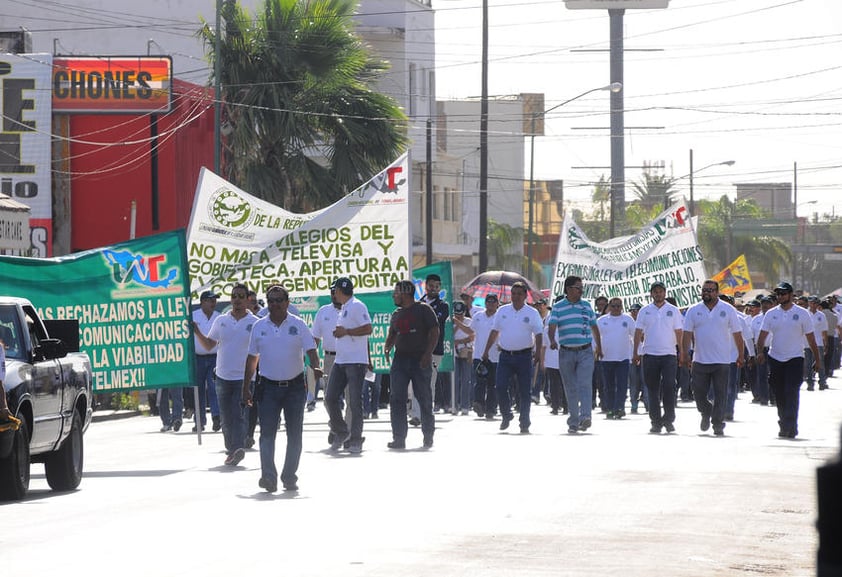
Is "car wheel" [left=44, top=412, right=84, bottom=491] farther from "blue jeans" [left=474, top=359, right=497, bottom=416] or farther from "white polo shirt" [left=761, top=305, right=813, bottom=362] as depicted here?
"blue jeans" [left=474, top=359, right=497, bottom=416]

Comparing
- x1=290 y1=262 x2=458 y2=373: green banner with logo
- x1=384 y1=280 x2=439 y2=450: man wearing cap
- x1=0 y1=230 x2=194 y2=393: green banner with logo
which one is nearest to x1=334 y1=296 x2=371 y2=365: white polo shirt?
x1=384 y1=280 x2=439 y2=450: man wearing cap

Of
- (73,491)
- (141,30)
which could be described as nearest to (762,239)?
(141,30)

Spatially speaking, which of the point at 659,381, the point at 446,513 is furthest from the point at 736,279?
the point at 446,513

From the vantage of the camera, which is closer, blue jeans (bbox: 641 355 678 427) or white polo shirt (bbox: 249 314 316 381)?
white polo shirt (bbox: 249 314 316 381)

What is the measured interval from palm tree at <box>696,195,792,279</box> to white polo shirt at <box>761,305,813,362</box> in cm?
8023

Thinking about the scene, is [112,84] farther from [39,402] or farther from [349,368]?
[39,402]

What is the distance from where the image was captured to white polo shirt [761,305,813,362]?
61.4ft

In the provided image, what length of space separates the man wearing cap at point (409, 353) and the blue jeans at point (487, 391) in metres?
6.65

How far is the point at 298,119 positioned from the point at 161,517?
2555 centimetres

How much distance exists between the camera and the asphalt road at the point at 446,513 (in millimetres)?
8977

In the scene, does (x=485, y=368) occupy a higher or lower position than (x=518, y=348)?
lower

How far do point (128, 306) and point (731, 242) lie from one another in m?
84.8

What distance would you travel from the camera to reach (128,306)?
56.8ft

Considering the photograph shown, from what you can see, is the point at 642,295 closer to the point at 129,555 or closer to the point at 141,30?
the point at 129,555
